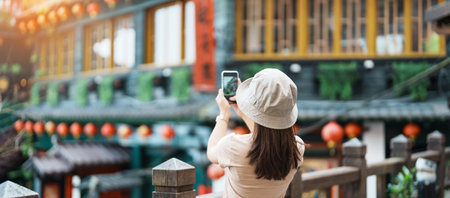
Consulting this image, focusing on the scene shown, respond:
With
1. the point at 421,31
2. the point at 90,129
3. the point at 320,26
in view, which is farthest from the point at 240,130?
the point at 90,129

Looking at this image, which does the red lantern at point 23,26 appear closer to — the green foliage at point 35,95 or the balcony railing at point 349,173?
the green foliage at point 35,95

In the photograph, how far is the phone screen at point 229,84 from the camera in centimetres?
269

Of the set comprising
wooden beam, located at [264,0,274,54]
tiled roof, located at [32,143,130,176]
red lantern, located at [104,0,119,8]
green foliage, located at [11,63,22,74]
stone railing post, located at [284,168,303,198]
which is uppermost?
red lantern, located at [104,0,119,8]

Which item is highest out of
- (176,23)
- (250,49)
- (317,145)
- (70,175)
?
(176,23)

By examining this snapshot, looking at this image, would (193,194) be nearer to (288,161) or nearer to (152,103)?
(288,161)

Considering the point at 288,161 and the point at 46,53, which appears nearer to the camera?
the point at 288,161

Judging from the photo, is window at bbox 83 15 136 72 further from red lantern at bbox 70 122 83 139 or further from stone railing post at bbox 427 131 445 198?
stone railing post at bbox 427 131 445 198

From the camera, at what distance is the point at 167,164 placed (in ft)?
8.73

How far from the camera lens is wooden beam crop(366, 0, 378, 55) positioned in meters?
10.1

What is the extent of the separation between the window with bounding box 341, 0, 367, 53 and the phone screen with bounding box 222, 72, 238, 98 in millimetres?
7914

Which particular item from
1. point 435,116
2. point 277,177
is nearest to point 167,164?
point 277,177

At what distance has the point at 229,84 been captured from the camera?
2699 mm

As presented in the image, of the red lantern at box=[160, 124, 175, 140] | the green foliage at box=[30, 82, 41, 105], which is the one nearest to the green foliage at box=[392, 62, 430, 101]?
the red lantern at box=[160, 124, 175, 140]

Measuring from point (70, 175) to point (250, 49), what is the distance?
21.2 ft
